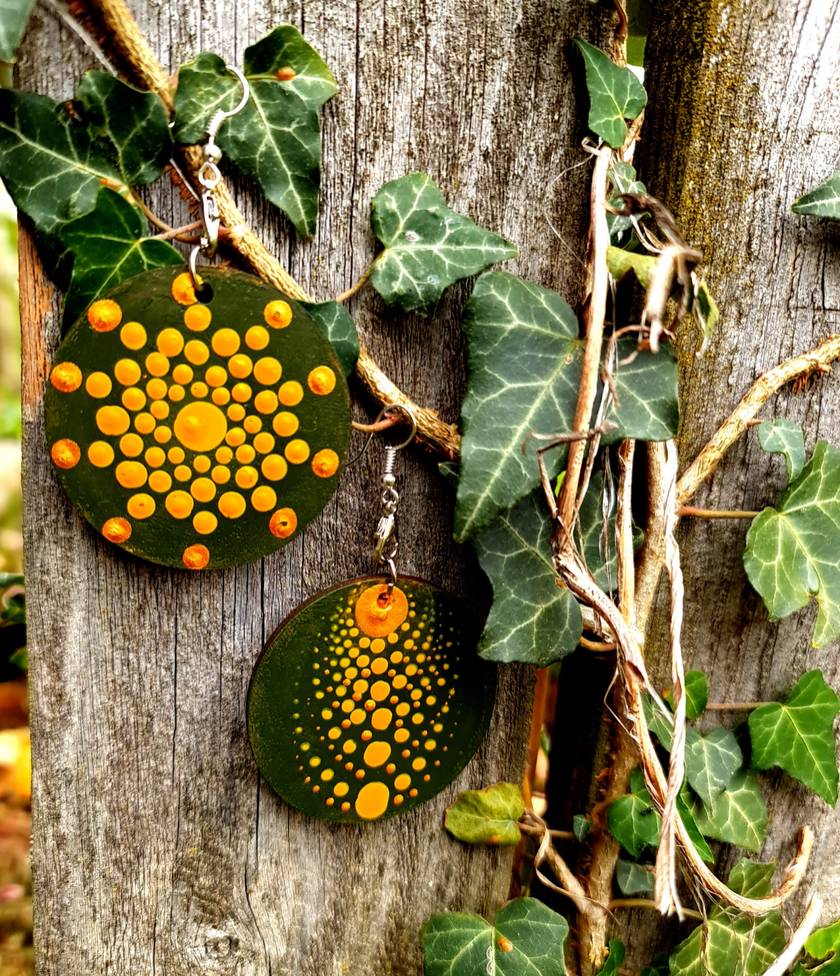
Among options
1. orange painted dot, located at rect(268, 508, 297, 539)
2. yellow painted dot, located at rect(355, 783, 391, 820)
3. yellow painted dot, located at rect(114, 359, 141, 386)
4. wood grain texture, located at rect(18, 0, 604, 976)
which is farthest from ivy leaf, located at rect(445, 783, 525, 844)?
yellow painted dot, located at rect(114, 359, 141, 386)

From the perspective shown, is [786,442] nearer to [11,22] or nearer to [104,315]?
[104,315]

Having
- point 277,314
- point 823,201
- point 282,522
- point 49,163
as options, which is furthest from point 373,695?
point 823,201

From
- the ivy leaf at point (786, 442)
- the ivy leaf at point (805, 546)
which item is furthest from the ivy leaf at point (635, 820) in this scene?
the ivy leaf at point (786, 442)

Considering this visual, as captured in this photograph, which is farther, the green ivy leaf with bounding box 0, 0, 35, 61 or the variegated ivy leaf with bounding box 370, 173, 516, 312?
the variegated ivy leaf with bounding box 370, 173, 516, 312

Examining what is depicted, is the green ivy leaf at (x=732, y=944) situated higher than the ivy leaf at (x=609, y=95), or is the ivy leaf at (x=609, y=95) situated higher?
the ivy leaf at (x=609, y=95)

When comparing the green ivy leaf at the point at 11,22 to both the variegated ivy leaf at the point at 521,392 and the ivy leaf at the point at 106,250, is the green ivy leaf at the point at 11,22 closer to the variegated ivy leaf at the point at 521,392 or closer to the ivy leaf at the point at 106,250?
the ivy leaf at the point at 106,250

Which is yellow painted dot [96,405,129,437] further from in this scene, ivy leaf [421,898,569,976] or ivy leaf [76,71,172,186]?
ivy leaf [421,898,569,976]
